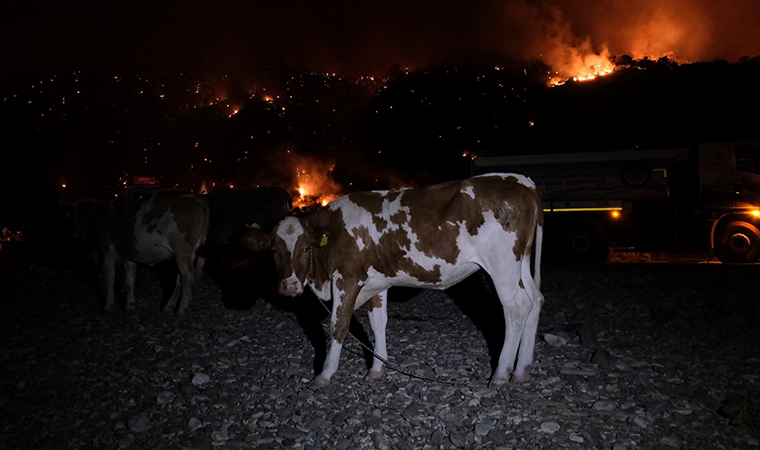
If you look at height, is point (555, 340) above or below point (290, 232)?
below

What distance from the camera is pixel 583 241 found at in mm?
18938

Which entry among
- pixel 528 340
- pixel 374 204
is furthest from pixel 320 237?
pixel 528 340

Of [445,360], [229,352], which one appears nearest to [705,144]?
[445,360]

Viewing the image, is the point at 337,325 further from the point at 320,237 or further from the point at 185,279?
the point at 185,279

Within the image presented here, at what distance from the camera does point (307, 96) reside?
9669 cm

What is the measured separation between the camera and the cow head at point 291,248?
22.1 feet

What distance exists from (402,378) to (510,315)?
158cm

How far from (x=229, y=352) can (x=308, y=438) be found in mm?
3273

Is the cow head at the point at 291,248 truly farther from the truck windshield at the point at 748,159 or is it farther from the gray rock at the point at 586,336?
the truck windshield at the point at 748,159

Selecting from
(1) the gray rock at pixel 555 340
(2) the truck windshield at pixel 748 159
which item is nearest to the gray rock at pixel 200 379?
(1) the gray rock at pixel 555 340

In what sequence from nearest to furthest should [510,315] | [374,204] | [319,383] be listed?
[510,315]
[319,383]
[374,204]

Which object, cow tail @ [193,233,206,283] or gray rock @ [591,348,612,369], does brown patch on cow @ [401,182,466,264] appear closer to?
gray rock @ [591,348,612,369]

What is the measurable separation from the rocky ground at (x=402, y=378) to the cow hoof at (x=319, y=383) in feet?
0.61

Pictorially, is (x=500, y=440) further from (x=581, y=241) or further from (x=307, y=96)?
(x=307, y=96)
